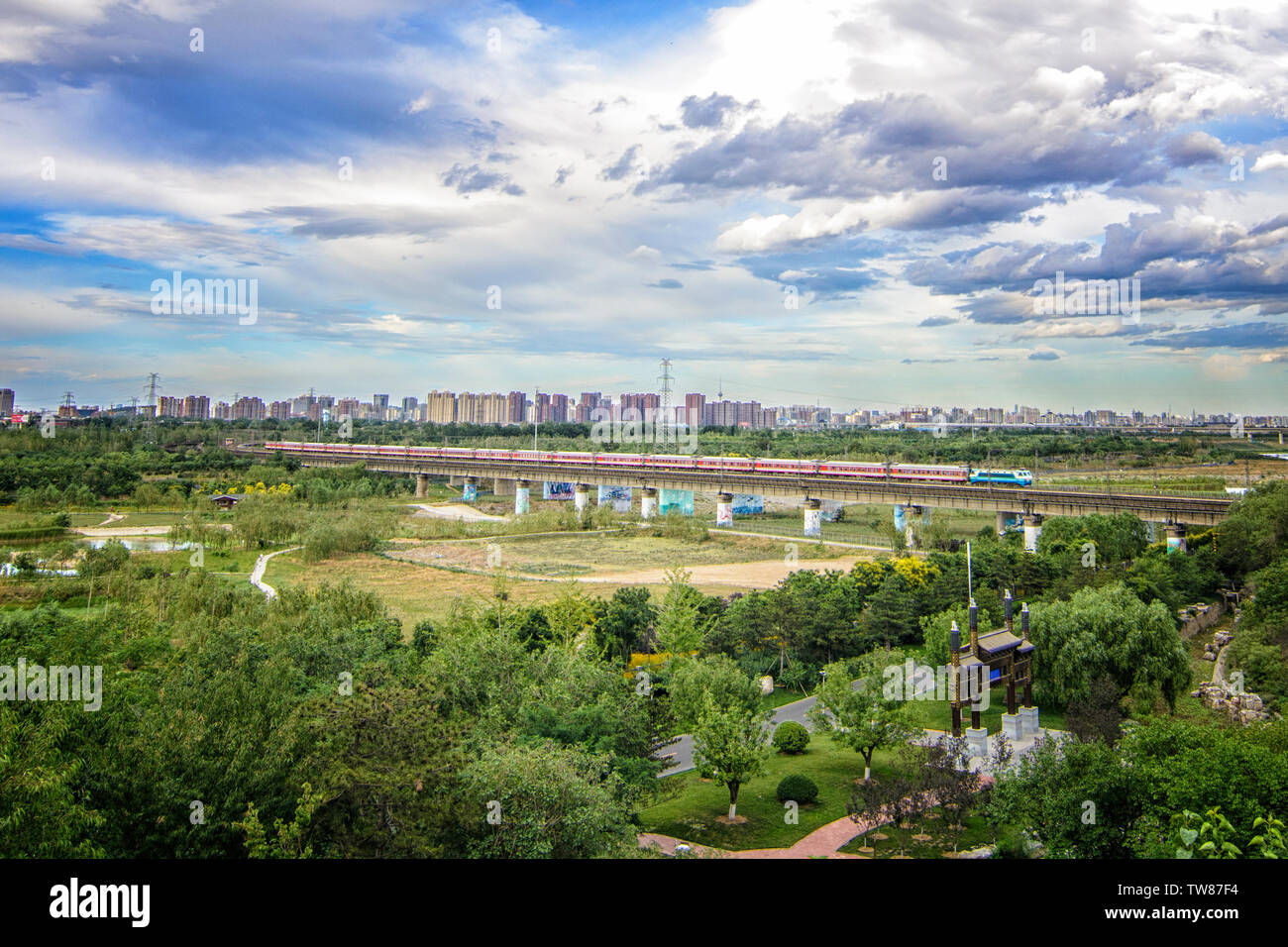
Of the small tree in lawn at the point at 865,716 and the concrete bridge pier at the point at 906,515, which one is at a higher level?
the concrete bridge pier at the point at 906,515

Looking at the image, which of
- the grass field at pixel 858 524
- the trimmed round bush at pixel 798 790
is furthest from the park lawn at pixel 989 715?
the grass field at pixel 858 524

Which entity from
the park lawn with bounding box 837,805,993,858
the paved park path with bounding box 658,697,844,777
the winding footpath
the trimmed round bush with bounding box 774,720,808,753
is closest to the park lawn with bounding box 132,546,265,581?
the winding footpath

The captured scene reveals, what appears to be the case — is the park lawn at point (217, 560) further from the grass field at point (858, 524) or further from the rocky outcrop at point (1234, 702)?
the rocky outcrop at point (1234, 702)

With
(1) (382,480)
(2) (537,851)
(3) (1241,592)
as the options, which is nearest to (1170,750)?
(2) (537,851)

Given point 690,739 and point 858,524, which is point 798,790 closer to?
point 690,739

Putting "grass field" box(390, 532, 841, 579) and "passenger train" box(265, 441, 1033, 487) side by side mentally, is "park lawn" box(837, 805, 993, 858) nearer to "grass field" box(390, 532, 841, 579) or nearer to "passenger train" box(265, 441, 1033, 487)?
"grass field" box(390, 532, 841, 579)

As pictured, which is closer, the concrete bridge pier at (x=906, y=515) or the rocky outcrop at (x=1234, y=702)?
the rocky outcrop at (x=1234, y=702)
